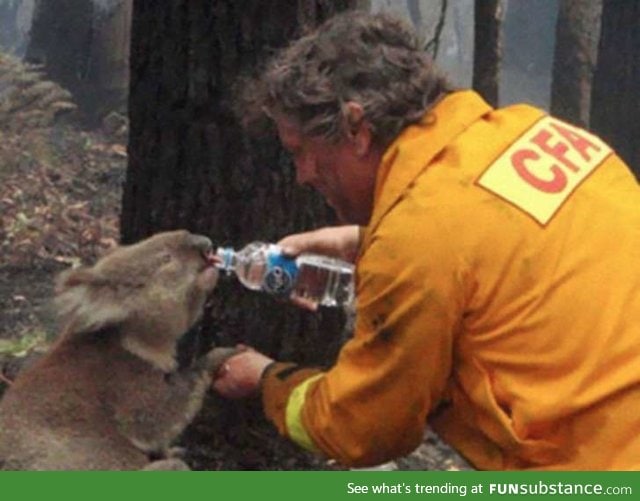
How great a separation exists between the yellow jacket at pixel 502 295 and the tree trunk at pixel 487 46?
449 cm

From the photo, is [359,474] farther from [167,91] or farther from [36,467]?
[167,91]

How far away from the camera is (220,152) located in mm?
4293

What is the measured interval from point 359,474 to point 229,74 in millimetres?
1461

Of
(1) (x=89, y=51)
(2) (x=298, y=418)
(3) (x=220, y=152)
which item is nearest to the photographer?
(2) (x=298, y=418)

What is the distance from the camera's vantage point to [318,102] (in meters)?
3.14

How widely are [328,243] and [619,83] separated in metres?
5.25

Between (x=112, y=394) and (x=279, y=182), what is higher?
(x=279, y=182)

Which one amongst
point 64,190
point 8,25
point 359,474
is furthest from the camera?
point 8,25

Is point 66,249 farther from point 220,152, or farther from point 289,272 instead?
point 289,272

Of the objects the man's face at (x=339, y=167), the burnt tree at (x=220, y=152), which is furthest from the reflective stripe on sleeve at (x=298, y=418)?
the burnt tree at (x=220, y=152)

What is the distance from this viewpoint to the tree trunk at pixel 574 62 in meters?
9.90

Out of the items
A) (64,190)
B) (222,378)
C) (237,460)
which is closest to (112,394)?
(222,378)

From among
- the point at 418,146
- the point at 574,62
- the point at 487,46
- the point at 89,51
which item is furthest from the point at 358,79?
the point at 89,51

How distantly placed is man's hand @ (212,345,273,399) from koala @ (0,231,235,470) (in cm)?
9
